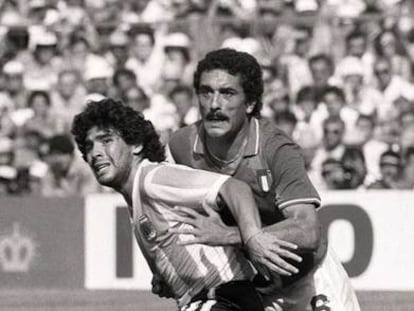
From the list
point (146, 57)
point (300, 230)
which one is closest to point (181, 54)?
point (146, 57)

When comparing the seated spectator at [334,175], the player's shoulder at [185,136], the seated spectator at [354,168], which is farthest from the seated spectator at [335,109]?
the player's shoulder at [185,136]

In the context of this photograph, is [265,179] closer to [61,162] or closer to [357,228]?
[357,228]

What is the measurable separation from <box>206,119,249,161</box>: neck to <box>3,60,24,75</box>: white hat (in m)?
6.87

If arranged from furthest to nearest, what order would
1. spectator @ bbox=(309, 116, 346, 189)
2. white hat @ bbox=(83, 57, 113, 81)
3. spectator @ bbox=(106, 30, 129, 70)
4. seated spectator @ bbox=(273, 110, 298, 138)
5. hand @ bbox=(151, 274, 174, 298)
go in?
spectator @ bbox=(106, 30, 129, 70), white hat @ bbox=(83, 57, 113, 81), seated spectator @ bbox=(273, 110, 298, 138), spectator @ bbox=(309, 116, 346, 189), hand @ bbox=(151, 274, 174, 298)

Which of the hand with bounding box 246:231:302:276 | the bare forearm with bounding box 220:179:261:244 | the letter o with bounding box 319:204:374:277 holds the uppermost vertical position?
the bare forearm with bounding box 220:179:261:244

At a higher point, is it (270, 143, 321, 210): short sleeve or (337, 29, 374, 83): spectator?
(337, 29, 374, 83): spectator

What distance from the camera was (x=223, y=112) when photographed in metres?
6.13

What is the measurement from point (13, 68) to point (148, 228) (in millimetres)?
7606

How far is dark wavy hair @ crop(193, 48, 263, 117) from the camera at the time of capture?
20.2ft

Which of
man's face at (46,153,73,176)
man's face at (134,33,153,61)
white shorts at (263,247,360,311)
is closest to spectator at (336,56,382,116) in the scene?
man's face at (134,33,153,61)

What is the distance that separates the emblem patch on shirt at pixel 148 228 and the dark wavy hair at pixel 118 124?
1.22 feet

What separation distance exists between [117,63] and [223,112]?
682 cm

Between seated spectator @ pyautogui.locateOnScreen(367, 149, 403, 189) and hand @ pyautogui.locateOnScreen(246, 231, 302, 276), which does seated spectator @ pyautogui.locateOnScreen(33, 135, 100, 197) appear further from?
hand @ pyautogui.locateOnScreen(246, 231, 302, 276)

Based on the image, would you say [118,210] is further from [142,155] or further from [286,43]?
[142,155]
